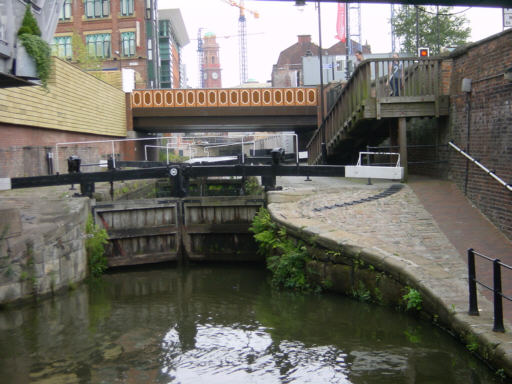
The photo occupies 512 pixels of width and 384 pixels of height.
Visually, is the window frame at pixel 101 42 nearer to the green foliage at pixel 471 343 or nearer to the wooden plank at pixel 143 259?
the wooden plank at pixel 143 259

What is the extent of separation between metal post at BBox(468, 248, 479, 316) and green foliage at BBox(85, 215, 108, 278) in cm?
863

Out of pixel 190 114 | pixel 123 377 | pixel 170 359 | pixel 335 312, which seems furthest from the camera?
pixel 190 114

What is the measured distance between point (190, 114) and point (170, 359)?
23.3 m

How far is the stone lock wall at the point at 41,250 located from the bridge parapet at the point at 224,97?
58.2 ft

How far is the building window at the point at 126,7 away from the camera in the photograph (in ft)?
160

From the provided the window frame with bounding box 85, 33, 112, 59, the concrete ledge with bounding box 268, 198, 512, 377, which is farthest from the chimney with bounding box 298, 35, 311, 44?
the concrete ledge with bounding box 268, 198, 512, 377

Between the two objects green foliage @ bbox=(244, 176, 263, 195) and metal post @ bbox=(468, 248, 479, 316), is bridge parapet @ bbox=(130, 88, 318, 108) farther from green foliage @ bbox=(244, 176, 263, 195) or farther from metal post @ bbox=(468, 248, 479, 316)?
metal post @ bbox=(468, 248, 479, 316)

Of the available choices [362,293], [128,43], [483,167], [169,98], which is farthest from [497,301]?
[128,43]

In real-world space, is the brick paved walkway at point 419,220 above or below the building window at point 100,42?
below

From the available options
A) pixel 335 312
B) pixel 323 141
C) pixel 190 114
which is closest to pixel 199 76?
pixel 190 114

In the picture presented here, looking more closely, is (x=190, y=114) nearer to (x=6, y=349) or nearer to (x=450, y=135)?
(x=450, y=135)

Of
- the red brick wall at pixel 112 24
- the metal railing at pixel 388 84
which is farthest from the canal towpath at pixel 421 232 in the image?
the red brick wall at pixel 112 24

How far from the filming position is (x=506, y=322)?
19.8 feet

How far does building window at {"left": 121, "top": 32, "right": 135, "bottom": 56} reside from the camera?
163ft
